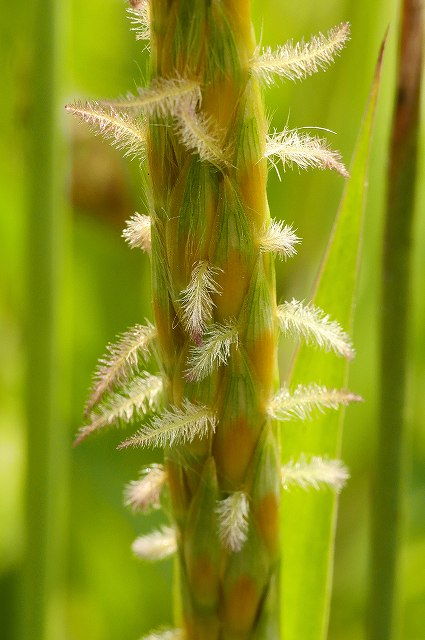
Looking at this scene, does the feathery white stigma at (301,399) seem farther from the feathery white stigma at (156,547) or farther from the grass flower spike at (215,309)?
the feathery white stigma at (156,547)

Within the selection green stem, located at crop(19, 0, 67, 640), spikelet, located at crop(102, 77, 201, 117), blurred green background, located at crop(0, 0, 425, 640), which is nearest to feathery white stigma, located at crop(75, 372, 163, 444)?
spikelet, located at crop(102, 77, 201, 117)

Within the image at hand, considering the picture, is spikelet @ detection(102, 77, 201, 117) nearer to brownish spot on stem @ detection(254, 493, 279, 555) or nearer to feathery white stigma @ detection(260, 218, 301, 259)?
feathery white stigma @ detection(260, 218, 301, 259)

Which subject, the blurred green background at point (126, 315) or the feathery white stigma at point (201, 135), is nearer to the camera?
the feathery white stigma at point (201, 135)

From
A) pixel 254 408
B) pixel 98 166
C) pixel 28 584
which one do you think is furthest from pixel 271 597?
pixel 98 166

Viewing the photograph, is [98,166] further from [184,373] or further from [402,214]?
[184,373]

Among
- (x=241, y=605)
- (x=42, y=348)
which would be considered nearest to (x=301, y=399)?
(x=241, y=605)

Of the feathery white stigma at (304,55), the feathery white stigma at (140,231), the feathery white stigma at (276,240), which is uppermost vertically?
the feathery white stigma at (304,55)

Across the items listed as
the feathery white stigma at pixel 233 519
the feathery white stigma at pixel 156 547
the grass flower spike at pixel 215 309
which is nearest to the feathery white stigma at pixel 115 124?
the grass flower spike at pixel 215 309
